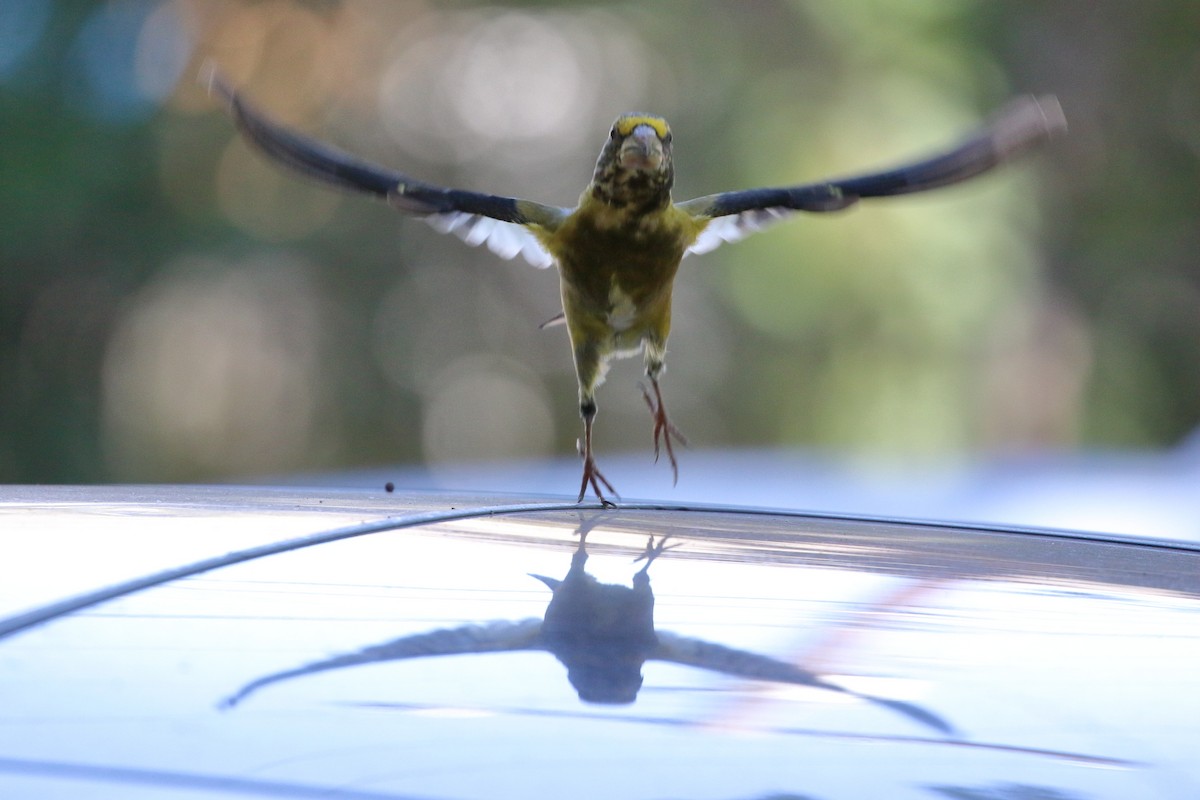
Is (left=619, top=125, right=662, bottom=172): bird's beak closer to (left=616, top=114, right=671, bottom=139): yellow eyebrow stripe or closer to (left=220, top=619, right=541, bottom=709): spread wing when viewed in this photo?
(left=616, top=114, right=671, bottom=139): yellow eyebrow stripe

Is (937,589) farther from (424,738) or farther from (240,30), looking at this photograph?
(240,30)

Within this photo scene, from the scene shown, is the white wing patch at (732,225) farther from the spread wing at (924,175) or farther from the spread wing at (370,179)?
the spread wing at (370,179)

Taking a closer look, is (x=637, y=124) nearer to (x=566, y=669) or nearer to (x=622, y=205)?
(x=622, y=205)

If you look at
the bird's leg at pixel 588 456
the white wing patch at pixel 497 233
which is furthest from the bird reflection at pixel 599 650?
the white wing patch at pixel 497 233

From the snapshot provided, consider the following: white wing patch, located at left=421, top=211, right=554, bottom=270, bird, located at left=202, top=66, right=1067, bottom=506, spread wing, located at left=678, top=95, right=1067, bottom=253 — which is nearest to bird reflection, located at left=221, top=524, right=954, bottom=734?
bird, located at left=202, top=66, right=1067, bottom=506

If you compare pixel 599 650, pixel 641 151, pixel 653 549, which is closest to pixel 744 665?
pixel 599 650
